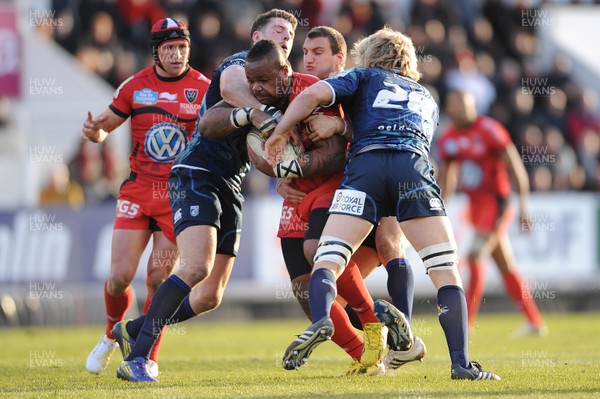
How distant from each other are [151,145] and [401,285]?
8.01 feet

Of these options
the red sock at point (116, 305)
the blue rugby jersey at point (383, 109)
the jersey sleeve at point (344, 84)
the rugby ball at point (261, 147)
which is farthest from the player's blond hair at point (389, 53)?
the red sock at point (116, 305)

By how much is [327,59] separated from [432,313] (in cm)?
992

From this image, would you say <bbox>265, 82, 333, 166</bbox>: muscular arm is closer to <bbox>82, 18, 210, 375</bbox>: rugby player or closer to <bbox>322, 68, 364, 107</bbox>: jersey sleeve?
<bbox>322, 68, 364, 107</bbox>: jersey sleeve

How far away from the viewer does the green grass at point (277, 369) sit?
22.5 ft

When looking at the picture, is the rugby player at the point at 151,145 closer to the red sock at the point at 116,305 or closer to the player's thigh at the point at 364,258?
the red sock at the point at 116,305

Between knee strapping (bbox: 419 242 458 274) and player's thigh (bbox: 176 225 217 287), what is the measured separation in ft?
4.85

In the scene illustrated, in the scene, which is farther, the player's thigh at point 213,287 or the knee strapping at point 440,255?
the player's thigh at point 213,287

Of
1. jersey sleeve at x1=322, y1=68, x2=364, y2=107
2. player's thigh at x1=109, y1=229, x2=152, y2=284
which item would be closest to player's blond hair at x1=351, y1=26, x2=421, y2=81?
jersey sleeve at x1=322, y1=68, x2=364, y2=107

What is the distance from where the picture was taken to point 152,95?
879 centimetres

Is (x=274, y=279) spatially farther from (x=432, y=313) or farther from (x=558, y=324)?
(x=558, y=324)

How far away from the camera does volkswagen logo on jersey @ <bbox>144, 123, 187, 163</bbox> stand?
880cm

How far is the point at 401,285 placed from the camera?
7762mm

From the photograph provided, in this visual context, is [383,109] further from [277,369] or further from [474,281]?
[474,281]

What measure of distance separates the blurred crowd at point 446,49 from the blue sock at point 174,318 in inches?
380
